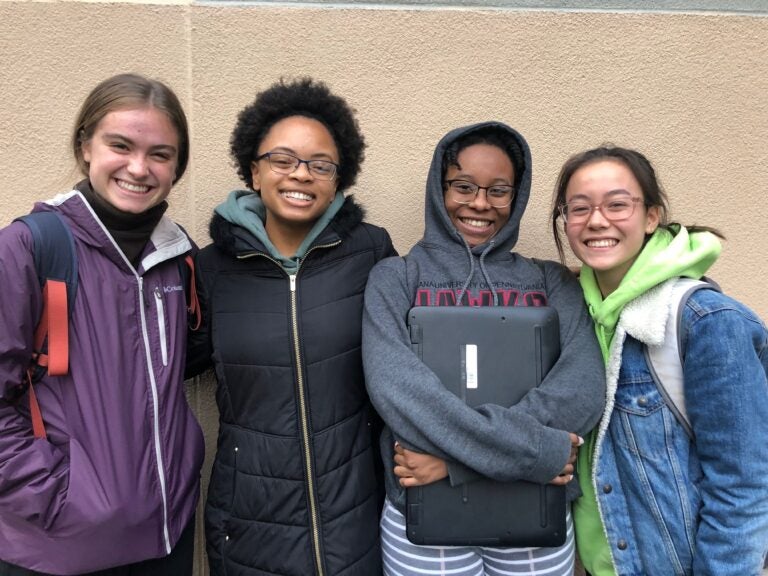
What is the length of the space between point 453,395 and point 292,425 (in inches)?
21.3

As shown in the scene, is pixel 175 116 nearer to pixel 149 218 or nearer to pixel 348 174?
pixel 149 218

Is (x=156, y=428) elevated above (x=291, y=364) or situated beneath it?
situated beneath

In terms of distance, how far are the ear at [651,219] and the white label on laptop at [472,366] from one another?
69 cm

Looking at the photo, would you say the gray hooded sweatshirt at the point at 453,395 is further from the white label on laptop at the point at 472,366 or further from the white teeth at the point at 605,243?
the white teeth at the point at 605,243

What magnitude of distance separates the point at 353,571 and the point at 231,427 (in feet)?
2.02

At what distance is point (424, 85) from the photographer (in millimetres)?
2430

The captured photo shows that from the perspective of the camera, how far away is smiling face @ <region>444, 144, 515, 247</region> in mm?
1861

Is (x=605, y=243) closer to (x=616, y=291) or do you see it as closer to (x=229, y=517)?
(x=616, y=291)

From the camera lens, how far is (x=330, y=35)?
239 centimetres

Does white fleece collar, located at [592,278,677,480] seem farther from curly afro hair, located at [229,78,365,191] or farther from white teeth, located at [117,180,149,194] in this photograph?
white teeth, located at [117,180,149,194]

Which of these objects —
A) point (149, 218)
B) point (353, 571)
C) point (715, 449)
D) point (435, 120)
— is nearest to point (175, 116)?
point (149, 218)

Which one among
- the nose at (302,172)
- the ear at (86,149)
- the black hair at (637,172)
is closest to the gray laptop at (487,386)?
the black hair at (637,172)

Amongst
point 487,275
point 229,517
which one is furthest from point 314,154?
point 229,517

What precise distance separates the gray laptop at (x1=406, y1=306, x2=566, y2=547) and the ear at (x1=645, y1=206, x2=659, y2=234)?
0.41 metres
